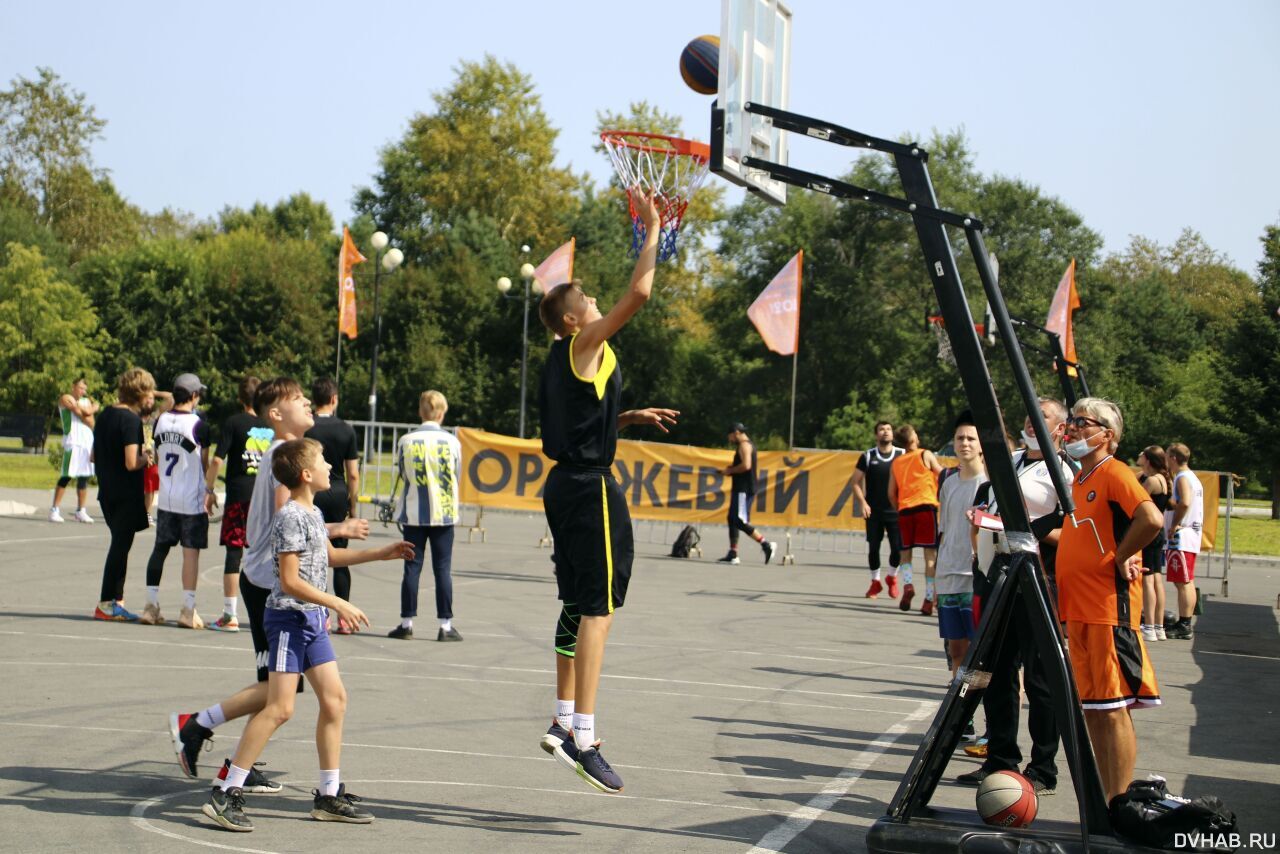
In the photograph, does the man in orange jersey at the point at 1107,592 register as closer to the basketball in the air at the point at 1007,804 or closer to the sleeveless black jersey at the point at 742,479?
the basketball in the air at the point at 1007,804

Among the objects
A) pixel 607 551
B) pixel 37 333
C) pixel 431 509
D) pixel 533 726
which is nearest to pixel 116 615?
pixel 431 509

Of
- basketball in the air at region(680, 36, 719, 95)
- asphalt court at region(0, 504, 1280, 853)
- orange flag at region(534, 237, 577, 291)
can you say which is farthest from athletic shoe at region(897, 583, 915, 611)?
orange flag at region(534, 237, 577, 291)

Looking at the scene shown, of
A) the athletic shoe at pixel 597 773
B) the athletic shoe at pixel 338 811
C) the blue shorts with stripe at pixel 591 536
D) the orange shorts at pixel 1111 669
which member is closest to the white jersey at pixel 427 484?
the blue shorts with stripe at pixel 591 536

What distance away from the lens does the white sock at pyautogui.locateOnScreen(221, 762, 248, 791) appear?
5.98 metres

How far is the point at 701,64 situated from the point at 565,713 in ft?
16.1

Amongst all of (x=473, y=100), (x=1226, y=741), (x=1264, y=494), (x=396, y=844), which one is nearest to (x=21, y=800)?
(x=396, y=844)

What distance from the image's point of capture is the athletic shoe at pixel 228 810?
5.84 metres

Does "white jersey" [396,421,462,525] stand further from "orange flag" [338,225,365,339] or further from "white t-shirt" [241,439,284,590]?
"orange flag" [338,225,365,339]

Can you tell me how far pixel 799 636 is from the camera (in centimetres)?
1382

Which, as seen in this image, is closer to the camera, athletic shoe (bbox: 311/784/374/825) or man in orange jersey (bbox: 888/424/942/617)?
athletic shoe (bbox: 311/784/374/825)

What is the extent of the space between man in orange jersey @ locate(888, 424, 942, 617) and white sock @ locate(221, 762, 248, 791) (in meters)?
10.8

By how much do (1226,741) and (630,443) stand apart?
1658cm

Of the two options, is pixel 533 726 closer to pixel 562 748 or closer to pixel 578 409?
pixel 562 748

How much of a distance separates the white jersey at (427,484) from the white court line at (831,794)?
459cm
